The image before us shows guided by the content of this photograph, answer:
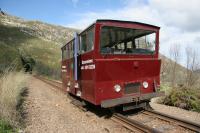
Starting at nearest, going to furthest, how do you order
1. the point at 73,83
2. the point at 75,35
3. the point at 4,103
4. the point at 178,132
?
the point at 178,132 < the point at 4,103 < the point at 75,35 < the point at 73,83

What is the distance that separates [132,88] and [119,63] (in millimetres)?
1102

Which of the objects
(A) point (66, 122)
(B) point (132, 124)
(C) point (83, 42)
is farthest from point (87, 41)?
(B) point (132, 124)

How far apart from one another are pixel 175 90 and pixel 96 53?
4346 mm

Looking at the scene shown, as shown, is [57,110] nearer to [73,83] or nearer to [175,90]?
[73,83]

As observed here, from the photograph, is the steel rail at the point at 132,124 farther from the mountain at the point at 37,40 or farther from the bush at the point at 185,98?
the mountain at the point at 37,40

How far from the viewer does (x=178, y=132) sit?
7.36 meters

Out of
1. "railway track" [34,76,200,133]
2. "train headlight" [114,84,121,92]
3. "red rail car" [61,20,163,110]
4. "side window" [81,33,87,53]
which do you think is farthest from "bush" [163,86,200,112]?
"side window" [81,33,87,53]

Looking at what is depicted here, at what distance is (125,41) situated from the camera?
31.8 feet

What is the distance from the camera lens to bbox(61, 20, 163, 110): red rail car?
9031 millimetres

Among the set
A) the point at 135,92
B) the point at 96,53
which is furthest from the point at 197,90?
the point at 96,53

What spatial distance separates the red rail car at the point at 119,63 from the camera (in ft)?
29.6

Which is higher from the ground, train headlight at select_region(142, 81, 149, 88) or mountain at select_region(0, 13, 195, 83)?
mountain at select_region(0, 13, 195, 83)

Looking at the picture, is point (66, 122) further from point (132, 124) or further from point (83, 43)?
point (83, 43)

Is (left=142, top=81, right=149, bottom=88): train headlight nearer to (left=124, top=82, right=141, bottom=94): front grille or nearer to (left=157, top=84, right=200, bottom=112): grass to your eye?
(left=124, top=82, right=141, bottom=94): front grille
